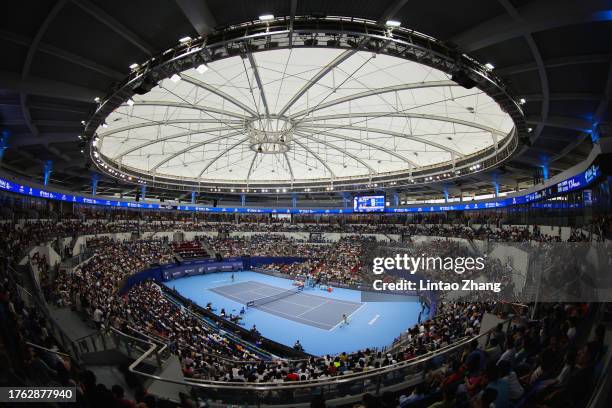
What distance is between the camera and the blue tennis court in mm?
22422

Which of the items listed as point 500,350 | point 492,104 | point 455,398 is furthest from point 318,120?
point 455,398

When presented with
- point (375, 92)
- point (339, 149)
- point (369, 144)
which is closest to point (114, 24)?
point (375, 92)

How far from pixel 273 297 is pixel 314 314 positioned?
25.1 ft

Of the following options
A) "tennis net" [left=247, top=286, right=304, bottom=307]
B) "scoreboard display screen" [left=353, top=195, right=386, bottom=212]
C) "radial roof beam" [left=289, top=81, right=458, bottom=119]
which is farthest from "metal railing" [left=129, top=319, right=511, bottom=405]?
"scoreboard display screen" [left=353, top=195, right=386, bottom=212]

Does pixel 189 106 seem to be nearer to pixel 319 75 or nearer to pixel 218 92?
pixel 218 92

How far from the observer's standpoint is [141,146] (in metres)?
37.0

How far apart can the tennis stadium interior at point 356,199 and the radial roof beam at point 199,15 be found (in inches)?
6.1

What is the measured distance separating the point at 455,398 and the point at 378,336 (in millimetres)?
19466

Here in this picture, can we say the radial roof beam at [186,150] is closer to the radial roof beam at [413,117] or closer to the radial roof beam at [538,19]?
the radial roof beam at [413,117]

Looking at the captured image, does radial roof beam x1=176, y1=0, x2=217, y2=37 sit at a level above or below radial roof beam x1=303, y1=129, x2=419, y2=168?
below

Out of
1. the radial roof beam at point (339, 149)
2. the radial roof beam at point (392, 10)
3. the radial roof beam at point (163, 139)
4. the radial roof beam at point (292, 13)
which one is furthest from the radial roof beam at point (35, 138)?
the radial roof beam at point (392, 10)

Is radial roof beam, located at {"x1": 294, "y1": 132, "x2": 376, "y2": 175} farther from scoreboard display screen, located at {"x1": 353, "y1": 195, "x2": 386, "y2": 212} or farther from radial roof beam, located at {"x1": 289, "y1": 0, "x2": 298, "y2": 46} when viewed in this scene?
radial roof beam, located at {"x1": 289, "y1": 0, "x2": 298, "y2": 46}

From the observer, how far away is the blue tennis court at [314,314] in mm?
22422

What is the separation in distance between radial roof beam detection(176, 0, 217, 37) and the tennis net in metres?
26.1
